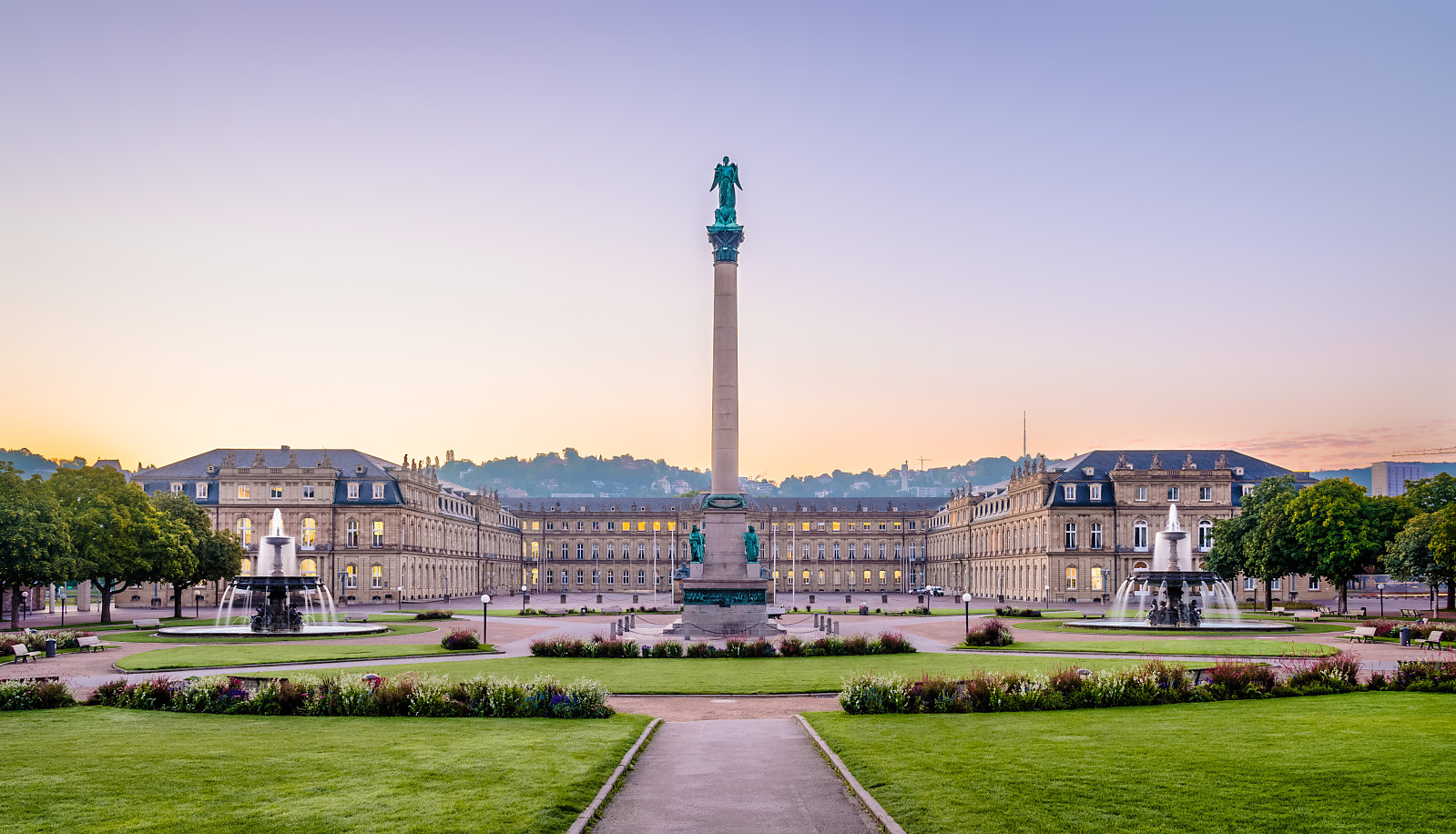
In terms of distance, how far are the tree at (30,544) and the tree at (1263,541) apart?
8165 centimetres

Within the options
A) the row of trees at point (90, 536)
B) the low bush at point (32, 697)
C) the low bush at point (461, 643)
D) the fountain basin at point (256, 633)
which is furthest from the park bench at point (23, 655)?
the low bush at point (32, 697)

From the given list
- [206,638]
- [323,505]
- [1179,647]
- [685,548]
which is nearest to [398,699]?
[1179,647]

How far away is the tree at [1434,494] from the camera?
8400 cm

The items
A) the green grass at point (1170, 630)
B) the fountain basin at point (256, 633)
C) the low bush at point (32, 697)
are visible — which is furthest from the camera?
the green grass at point (1170, 630)

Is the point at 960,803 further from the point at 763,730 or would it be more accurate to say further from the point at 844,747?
the point at 763,730

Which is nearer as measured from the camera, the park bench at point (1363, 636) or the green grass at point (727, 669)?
the green grass at point (727, 669)

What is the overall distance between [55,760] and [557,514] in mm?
175898

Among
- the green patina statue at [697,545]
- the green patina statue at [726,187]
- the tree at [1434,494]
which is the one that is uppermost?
the green patina statue at [726,187]

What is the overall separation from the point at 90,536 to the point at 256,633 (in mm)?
18051

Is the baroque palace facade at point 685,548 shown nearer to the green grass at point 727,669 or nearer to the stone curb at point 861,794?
the green grass at point 727,669

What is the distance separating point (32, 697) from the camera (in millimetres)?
27516

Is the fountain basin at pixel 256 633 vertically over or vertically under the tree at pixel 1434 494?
under

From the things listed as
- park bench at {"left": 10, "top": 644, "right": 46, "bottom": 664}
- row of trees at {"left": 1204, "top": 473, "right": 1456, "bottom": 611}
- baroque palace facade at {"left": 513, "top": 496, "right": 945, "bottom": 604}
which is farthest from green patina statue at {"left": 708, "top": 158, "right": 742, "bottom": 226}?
baroque palace facade at {"left": 513, "top": 496, "right": 945, "bottom": 604}

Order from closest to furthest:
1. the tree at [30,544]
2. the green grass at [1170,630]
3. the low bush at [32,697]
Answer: the low bush at [32,697] → the green grass at [1170,630] → the tree at [30,544]
